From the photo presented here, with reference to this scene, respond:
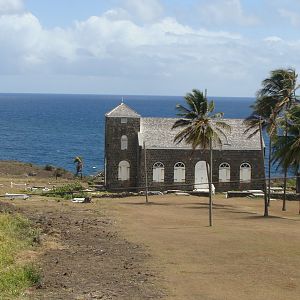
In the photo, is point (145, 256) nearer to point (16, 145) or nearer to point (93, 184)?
point (93, 184)

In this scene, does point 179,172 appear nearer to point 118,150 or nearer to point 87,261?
point 118,150

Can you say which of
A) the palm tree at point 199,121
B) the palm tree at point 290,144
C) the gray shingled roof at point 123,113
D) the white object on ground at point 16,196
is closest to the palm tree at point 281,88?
the palm tree at point 290,144

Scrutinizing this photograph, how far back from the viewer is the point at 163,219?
34.9 meters

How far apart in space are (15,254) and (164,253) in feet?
18.4

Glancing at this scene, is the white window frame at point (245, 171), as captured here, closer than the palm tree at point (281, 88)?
No

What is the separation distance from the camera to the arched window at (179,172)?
51844 millimetres

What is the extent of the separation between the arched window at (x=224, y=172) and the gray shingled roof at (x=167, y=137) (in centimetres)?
150

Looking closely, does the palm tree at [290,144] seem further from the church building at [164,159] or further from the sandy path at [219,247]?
the church building at [164,159]

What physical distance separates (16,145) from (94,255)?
318 ft

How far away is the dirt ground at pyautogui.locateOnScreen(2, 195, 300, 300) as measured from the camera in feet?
61.9

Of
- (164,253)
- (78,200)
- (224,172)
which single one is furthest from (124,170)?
(164,253)

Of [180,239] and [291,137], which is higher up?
[291,137]

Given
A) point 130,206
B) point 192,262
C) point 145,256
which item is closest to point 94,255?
point 145,256

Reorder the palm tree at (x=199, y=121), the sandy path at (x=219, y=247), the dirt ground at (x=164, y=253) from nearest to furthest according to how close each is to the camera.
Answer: the dirt ground at (x=164, y=253) → the sandy path at (x=219, y=247) → the palm tree at (x=199, y=121)
